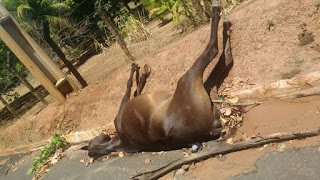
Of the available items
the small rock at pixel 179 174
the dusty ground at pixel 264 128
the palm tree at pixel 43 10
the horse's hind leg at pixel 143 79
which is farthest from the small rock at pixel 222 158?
the palm tree at pixel 43 10

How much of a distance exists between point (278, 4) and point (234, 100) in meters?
1.66

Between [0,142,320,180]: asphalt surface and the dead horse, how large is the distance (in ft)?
0.72

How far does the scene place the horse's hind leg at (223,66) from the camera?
13.5 ft

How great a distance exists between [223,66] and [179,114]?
1296 millimetres

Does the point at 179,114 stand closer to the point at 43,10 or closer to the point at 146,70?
the point at 146,70

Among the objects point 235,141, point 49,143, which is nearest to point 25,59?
point 49,143

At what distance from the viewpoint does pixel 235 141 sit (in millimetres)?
3328

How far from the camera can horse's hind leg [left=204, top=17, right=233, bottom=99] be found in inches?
162

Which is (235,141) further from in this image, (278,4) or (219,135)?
(278,4)

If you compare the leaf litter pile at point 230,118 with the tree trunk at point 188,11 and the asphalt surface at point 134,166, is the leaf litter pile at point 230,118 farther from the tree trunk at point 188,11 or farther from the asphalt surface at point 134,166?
the tree trunk at point 188,11

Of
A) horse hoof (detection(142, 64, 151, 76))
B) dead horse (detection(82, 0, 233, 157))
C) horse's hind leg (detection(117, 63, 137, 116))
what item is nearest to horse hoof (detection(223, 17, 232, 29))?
dead horse (detection(82, 0, 233, 157))

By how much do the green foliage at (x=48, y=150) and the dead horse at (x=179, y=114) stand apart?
220 cm

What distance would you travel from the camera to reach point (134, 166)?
4.06 metres

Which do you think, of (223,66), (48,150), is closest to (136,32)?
(48,150)
